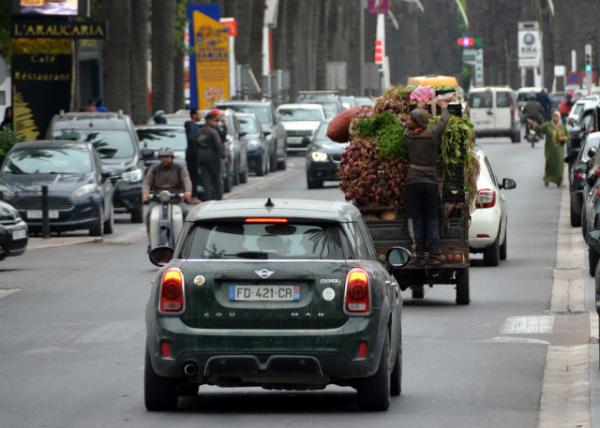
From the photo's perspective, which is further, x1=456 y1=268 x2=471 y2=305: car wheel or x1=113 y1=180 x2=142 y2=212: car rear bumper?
x1=113 y1=180 x2=142 y2=212: car rear bumper

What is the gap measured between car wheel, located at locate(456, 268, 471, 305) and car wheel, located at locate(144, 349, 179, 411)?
314 inches

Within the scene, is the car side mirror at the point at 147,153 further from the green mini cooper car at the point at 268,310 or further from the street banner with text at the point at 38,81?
the green mini cooper car at the point at 268,310

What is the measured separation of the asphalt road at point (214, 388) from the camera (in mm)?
12180

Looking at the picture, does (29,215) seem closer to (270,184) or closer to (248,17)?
(270,184)

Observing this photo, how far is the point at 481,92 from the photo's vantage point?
76.7m

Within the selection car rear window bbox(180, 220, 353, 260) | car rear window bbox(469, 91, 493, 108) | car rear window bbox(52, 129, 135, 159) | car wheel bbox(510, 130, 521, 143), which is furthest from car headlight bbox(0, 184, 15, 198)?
car wheel bbox(510, 130, 521, 143)

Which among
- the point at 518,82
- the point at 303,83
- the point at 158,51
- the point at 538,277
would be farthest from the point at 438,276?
the point at 518,82

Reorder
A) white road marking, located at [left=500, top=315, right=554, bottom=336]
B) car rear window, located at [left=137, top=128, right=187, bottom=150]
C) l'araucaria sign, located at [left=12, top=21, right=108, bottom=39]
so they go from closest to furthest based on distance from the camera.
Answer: white road marking, located at [left=500, top=315, right=554, bottom=336] < car rear window, located at [left=137, top=128, right=187, bottom=150] < l'araucaria sign, located at [left=12, top=21, right=108, bottom=39]

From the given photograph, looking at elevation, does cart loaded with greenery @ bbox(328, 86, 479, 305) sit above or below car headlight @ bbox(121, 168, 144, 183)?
above

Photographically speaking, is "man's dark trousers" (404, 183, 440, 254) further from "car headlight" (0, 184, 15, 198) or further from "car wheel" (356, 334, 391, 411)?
"car headlight" (0, 184, 15, 198)

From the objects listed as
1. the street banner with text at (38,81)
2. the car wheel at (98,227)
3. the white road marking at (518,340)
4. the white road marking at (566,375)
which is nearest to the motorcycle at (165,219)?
the white road marking at (566,375)

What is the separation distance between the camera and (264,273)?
11805mm

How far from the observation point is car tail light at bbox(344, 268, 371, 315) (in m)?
11.9

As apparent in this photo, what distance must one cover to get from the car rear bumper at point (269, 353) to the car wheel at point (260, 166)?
134 ft
